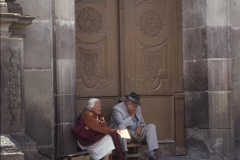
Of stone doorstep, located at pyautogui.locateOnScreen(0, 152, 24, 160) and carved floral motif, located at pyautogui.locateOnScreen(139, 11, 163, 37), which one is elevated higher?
carved floral motif, located at pyautogui.locateOnScreen(139, 11, 163, 37)

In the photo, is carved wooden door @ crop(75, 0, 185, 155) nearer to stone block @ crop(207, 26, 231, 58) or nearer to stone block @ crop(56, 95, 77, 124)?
stone block @ crop(207, 26, 231, 58)

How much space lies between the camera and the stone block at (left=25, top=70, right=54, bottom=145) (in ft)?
27.5

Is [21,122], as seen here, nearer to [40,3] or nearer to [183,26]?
[40,3]

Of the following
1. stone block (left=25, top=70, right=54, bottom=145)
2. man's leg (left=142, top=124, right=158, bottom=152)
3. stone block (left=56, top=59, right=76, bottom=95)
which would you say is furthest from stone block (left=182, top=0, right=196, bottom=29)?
stone block (left=25, top=70, right=54, bottom=145)

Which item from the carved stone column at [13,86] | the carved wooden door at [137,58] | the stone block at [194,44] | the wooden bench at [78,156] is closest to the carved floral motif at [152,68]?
the carved wooden door at [137,58]

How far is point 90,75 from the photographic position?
31.6 ft

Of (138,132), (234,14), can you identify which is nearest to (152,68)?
(138,132)

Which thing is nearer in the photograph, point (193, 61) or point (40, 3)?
point (40, 3)

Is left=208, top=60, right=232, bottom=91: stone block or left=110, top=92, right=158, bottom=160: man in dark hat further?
left=208, top=60, right=232, bottom=91: stone block

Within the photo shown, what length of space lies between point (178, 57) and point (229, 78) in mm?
928

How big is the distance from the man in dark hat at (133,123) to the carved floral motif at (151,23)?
1216 mm

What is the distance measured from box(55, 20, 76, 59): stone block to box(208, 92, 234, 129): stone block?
7.31ft

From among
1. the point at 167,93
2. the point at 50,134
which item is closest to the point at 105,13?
the point at 167,93

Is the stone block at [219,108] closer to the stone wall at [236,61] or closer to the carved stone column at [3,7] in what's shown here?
the stone wall at [236,61]
